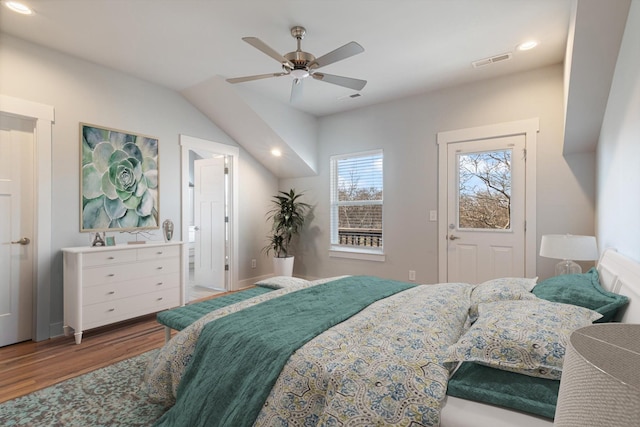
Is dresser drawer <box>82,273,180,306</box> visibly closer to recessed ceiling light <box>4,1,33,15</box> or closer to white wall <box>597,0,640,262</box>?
recessed ceiling light <box>4,1,33,15</box>

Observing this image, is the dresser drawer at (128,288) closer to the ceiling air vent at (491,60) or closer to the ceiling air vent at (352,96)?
the ceiling air vent at (352,96)

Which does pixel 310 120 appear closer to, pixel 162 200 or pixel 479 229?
pixel 162 200

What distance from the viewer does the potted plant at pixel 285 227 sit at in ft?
16.4

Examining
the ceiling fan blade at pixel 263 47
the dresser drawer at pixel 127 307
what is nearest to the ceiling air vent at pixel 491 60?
the ceiling fan blade at pixel 263 47

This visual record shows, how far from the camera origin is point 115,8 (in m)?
2.46

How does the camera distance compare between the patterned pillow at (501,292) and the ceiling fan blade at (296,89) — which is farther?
the ceiling fan blade at (296,89)

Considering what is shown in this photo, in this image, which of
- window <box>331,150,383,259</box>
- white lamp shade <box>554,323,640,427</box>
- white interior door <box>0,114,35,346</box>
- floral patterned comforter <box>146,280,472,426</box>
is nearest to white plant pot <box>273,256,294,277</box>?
window <box>331,150,383,259</box>

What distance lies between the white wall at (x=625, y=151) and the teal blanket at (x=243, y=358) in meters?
1.47

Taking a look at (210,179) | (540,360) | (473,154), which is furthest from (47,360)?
(473,154)

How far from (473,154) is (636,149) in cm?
239

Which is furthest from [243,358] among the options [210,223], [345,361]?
[210,223]

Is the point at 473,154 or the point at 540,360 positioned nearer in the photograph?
the point at 540,360

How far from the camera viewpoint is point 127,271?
3.28 m

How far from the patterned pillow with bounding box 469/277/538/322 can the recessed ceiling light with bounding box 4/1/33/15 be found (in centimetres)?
381
